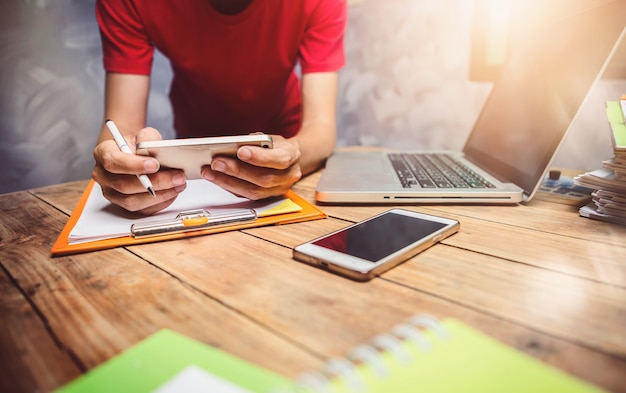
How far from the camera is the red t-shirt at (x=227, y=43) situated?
42.8 inches

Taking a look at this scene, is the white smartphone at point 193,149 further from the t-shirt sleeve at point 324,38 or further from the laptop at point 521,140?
the t-shirt sleeve at point 324,38

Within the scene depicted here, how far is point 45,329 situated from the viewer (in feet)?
1.24

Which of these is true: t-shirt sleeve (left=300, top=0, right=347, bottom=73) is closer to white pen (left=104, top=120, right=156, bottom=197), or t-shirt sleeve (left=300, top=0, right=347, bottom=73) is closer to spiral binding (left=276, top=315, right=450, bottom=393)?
white pen (left=104, top=120, right=156, bottom=197)

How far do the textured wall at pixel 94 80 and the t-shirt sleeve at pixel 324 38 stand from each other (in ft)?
1.53

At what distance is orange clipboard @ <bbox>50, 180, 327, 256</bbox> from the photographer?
21.5 inches

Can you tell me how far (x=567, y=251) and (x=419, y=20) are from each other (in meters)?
1.19

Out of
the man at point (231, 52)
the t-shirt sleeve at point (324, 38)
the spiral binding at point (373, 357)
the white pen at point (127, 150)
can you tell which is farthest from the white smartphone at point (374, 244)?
the t-shirt sleeve at point (324, 38)

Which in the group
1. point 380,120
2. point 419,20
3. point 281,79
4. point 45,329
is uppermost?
point 419,20

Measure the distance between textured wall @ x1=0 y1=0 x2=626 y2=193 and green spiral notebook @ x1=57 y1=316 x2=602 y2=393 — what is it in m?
1.10

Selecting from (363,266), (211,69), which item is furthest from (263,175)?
(211,69)

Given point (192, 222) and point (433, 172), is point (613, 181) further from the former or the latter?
point (192, 222)

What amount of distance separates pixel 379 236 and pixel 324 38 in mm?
777

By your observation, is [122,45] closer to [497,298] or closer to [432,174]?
[432,174]

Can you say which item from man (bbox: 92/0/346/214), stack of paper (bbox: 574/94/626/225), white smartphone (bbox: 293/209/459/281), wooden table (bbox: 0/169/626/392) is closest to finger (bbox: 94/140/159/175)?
wooden table (bbox: 0/169/626/392)
